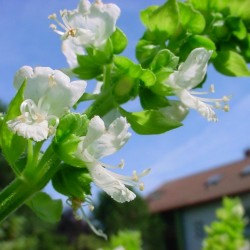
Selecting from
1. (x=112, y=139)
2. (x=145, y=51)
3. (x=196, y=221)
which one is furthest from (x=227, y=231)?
(x=196, y=221)

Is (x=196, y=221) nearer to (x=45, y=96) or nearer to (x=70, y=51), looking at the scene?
(x=70, y=51)

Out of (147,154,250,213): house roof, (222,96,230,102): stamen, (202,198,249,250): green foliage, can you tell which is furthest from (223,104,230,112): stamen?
(147,154,250,213): house roof

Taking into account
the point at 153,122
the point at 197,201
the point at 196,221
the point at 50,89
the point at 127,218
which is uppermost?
the point at 50,89

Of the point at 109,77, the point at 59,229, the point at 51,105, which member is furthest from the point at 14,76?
the point at 59,229

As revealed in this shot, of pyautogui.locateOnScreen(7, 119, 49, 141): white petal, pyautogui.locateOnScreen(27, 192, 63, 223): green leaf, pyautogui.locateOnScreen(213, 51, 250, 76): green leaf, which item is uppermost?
pyautogui.locateOnScreen(7, 119, 49, 141): white petal

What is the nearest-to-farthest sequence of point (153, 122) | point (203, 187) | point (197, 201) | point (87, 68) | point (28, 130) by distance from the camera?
point (28, 130) < point (153, 122) < point (87, 68) < point (197, 201) < point (203, 187)

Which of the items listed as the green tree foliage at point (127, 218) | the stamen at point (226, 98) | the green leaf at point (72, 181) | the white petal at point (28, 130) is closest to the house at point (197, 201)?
the green tree foliage at point (127, 218)

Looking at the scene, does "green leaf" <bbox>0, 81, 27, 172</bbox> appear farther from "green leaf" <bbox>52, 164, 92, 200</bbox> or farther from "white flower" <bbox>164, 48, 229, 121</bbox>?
"white flower" <bbox>164, 48, 229, 121</bbox>

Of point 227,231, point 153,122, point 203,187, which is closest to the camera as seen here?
point 153,122
